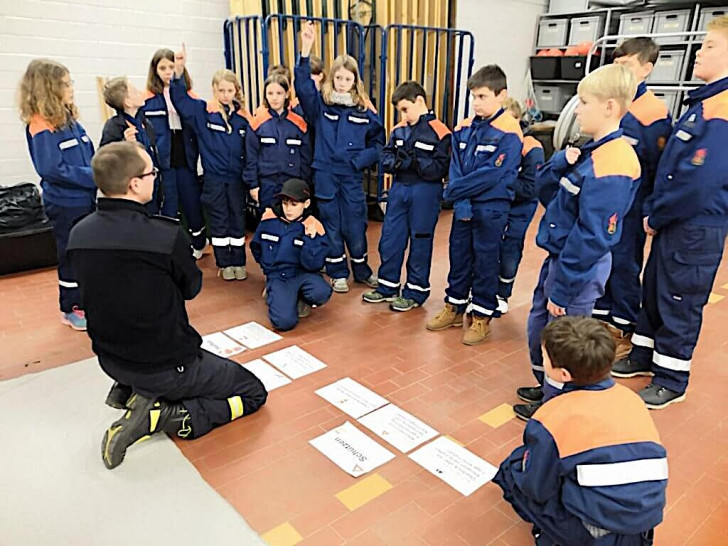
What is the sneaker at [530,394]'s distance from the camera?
2.71 m

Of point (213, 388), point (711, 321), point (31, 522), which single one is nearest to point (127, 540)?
point (31, 522)

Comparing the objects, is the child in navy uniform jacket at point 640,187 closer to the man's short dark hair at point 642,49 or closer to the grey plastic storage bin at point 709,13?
the man's short dark hair at point 642,49

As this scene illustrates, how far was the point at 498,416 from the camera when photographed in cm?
264

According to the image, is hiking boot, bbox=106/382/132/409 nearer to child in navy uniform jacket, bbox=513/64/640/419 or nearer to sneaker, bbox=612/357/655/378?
child in navy uniform jacket, bbox=513/64/640/419

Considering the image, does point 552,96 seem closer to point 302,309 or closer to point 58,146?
point 302,309

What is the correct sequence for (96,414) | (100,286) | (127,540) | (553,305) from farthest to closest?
(96,414)
(553,305)
(100,286)
(127,540)

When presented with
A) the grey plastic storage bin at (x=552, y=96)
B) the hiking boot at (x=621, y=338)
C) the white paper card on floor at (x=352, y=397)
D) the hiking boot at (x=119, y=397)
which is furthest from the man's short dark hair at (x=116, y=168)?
the grey plastic storage bin at (x=552, y=96)

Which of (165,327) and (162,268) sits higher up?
(162,268)

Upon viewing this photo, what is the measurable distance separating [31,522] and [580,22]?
320 inches

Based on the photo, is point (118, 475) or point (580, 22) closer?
point (118, 475)

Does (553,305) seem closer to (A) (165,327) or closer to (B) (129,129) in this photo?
(A) (165,327)

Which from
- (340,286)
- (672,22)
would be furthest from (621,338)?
(672,22)

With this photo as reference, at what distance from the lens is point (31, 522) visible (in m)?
1.97

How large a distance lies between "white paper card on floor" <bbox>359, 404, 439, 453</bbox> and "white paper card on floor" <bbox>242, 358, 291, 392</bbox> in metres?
0.52
